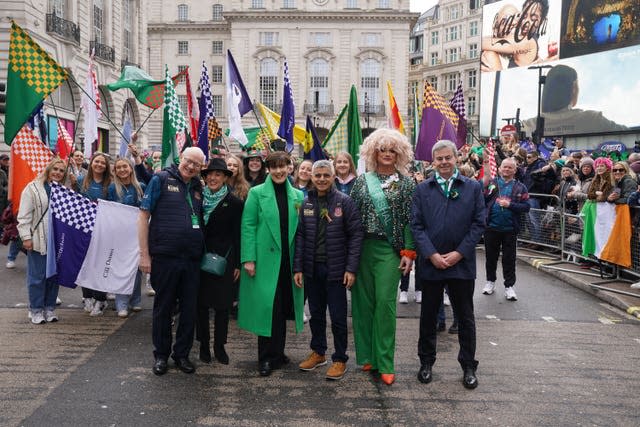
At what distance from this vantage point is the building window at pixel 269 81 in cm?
6506

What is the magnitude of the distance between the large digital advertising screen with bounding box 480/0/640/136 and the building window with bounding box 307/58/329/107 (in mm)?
17520

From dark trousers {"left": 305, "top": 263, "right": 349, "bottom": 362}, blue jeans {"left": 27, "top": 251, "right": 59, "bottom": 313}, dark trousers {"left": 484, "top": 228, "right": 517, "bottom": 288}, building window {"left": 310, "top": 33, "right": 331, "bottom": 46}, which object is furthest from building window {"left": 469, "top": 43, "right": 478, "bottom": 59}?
dark trousers {"left": 305, "top": 263, "right": 349, "bottom": 362}

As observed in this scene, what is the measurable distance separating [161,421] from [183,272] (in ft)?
4.95

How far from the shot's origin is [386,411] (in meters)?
4.66

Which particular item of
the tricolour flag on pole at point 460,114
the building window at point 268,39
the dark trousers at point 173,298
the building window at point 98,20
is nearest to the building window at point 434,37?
the building window at point 268,39

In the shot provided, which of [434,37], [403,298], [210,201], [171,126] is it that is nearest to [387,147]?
[210,201]

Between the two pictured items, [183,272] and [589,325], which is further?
[589,325]

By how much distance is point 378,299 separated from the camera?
5301 mm

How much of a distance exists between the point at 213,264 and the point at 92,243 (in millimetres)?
2599

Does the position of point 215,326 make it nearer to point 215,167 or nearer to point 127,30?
point 215,167

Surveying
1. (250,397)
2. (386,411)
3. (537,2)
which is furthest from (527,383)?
(537,2)

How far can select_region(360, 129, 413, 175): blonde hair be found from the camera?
17.5 ft

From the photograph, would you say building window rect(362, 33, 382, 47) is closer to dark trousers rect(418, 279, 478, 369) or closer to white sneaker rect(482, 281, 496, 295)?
white sneaker rect(482, 281, 496, 295)

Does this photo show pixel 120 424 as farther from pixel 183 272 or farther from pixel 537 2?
pixel 537 2
